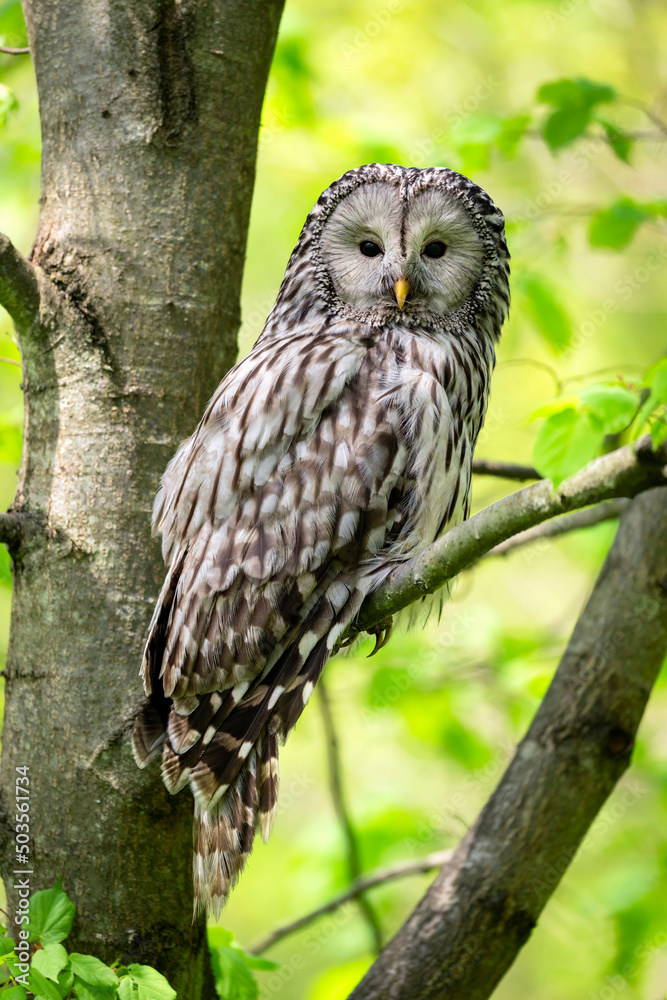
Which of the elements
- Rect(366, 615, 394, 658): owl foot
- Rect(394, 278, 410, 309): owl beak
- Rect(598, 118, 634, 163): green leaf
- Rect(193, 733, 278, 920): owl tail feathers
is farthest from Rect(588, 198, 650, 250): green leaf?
Rect(193, 733, 278, 920): owl tail feathers

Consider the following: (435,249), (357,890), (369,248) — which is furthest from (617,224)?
(357,890)

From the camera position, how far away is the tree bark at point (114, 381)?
222 centimetres

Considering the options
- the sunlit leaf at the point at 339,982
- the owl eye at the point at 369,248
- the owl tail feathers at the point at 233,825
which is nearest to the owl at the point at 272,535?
the owl tail feathers at the point at 233,825

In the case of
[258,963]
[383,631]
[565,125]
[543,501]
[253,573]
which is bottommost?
[258,963]

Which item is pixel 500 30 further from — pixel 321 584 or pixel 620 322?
pixel 321 584

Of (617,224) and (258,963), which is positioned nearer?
(258,963)

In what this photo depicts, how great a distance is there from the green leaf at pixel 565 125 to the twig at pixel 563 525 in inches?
50.0

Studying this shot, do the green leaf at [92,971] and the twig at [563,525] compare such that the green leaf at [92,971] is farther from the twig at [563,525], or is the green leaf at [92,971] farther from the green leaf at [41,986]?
the twig at [563,525]

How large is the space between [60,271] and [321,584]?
1001 mm

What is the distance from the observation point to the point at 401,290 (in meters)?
2.58

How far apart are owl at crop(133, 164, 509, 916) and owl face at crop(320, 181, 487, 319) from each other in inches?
2.5

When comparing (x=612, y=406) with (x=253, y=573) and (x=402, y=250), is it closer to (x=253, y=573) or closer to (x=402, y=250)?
(x=402, y=250)

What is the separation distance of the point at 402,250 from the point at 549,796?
1.61 m

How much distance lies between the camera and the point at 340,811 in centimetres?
325
